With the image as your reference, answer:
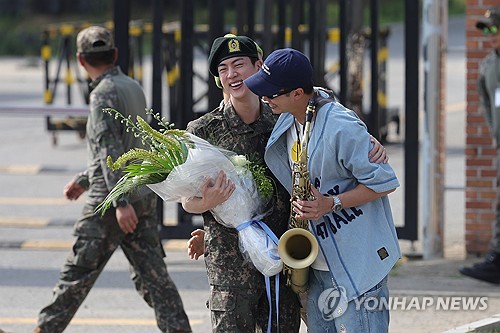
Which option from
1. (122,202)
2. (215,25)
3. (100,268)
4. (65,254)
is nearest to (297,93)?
(122,202)

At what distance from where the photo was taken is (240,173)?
498 cm

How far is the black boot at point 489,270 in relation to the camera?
8.05 meters

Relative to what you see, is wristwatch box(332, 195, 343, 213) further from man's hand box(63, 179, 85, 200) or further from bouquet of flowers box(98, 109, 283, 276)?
man's hand box(63, 179, 85, 200)

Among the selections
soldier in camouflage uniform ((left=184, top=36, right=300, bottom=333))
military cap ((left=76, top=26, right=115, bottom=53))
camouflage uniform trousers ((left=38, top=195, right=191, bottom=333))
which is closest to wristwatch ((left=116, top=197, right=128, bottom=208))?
camouflage uniform trousers ((left=38, top=195, right=191, bottom=333))

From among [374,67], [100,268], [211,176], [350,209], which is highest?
[374,67]

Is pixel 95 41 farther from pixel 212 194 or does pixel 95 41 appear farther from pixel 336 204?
pixel 336 204

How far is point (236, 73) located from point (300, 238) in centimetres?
82

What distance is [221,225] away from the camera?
16.7ft

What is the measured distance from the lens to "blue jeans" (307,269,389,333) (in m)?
4.72

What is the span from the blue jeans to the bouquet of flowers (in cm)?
19

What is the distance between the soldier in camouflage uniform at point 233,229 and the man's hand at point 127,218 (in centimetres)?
145

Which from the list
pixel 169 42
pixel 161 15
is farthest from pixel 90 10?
pixel 161 15

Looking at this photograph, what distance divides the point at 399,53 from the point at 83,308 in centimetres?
2277

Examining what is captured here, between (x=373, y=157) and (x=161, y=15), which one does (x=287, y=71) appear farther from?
(x=161, y=15)
